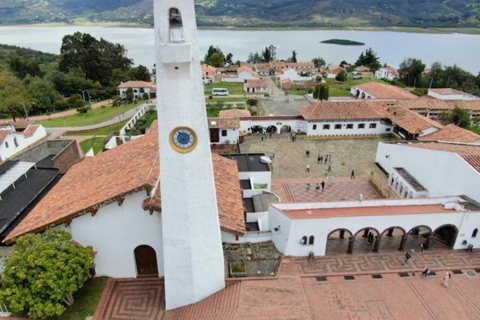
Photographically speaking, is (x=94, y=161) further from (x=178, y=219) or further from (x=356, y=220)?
(x=356, y=220)

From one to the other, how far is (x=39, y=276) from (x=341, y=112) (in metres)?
33.3

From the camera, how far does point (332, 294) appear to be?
14.8 metres

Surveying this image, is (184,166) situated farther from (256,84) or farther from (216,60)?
(216,60)

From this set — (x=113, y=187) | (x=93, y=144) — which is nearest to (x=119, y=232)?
(x=113, y=187)

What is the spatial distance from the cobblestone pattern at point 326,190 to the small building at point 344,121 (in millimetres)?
10574

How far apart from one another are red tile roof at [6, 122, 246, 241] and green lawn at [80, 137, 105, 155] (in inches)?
662

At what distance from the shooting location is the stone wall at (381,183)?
80.4ft

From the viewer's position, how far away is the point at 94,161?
67.8 feet

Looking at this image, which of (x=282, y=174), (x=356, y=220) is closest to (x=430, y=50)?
(x=282, y=174)

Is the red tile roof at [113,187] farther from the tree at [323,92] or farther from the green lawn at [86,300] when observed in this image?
the tree at [323,92]

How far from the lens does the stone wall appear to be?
24519mm

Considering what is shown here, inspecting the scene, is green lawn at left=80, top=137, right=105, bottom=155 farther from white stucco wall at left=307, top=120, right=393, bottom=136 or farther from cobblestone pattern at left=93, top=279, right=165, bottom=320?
cobblestone pattern at left=93, top=279, right=165, bottom=320

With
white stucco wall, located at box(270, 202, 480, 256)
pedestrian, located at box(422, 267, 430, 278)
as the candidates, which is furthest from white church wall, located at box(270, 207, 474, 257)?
pedestrian, located at box(422, 267, 430, 278)

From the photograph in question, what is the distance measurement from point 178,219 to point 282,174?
1774 cm
